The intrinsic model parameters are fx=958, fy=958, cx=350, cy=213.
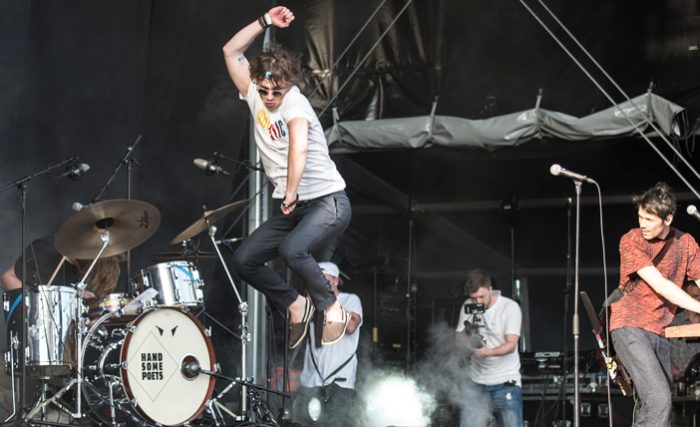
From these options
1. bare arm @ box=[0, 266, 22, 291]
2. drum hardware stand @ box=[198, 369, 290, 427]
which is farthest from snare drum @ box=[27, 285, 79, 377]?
drum hardware stand @ box=[198, 369, 290, 427]

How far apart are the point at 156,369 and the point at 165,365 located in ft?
0.29

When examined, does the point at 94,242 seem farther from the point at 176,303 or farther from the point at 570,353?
the point at 570,353

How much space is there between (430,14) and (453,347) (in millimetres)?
3582

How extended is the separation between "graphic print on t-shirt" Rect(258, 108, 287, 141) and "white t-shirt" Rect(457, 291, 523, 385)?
3.75 meters

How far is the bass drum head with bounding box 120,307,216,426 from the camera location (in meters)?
6.78

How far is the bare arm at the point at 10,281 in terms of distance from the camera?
729 centimetres

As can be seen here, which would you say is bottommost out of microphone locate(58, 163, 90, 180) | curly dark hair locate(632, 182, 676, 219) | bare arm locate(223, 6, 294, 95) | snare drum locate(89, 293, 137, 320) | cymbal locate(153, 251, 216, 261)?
snare drum locate(89, 293, 137, 320)

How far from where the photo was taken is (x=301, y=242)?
530 cm

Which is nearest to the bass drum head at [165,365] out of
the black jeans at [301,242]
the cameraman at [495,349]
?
the black jeans at [301,242]

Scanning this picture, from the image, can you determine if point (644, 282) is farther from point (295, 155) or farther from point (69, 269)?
point (69, 269)

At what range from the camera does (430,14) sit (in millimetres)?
8750

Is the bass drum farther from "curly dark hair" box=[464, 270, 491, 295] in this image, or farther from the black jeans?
"curly dark hair" box=[464, 270, 491, 295]

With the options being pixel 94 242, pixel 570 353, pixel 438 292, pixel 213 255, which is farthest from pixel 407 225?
pixel 94 242

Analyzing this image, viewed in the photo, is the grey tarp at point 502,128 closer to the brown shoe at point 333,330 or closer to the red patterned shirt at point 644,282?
the red patterned shirt at point 644,282
